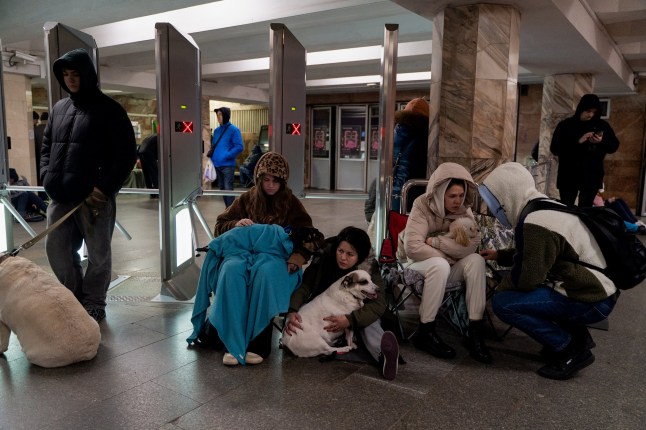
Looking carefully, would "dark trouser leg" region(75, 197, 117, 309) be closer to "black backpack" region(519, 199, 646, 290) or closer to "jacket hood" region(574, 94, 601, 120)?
"black backpack" region(519, 199, 646, 290)

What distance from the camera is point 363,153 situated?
14.5m

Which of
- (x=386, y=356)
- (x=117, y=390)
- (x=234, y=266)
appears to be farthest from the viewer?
(x=234, y=266)

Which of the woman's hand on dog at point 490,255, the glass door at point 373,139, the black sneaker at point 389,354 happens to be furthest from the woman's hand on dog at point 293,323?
the glass door at point 373,139

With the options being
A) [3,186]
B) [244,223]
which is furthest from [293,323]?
[3,186]

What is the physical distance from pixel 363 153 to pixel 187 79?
10756mm

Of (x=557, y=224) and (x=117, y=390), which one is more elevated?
(x=557, y=224)

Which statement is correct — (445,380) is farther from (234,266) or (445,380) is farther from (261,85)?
(261,85)

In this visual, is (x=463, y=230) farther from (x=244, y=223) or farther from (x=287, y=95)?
(x=287, y=95)

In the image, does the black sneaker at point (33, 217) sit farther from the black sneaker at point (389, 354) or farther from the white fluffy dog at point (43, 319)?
the black sneaker at point (389, 354)

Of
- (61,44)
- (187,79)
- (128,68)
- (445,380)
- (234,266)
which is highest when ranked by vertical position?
(128,68)

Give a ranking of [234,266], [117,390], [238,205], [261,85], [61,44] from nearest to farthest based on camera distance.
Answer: [117,390]
[234,266]
[238,205]
[61,44]
[261,85]

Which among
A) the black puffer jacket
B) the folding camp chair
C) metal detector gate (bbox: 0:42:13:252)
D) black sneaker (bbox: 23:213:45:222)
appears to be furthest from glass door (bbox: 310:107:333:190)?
the folding camp chair

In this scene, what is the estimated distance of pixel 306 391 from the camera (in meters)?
2.49

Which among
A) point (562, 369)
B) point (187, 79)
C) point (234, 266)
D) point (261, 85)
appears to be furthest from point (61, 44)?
point (261, 85)
